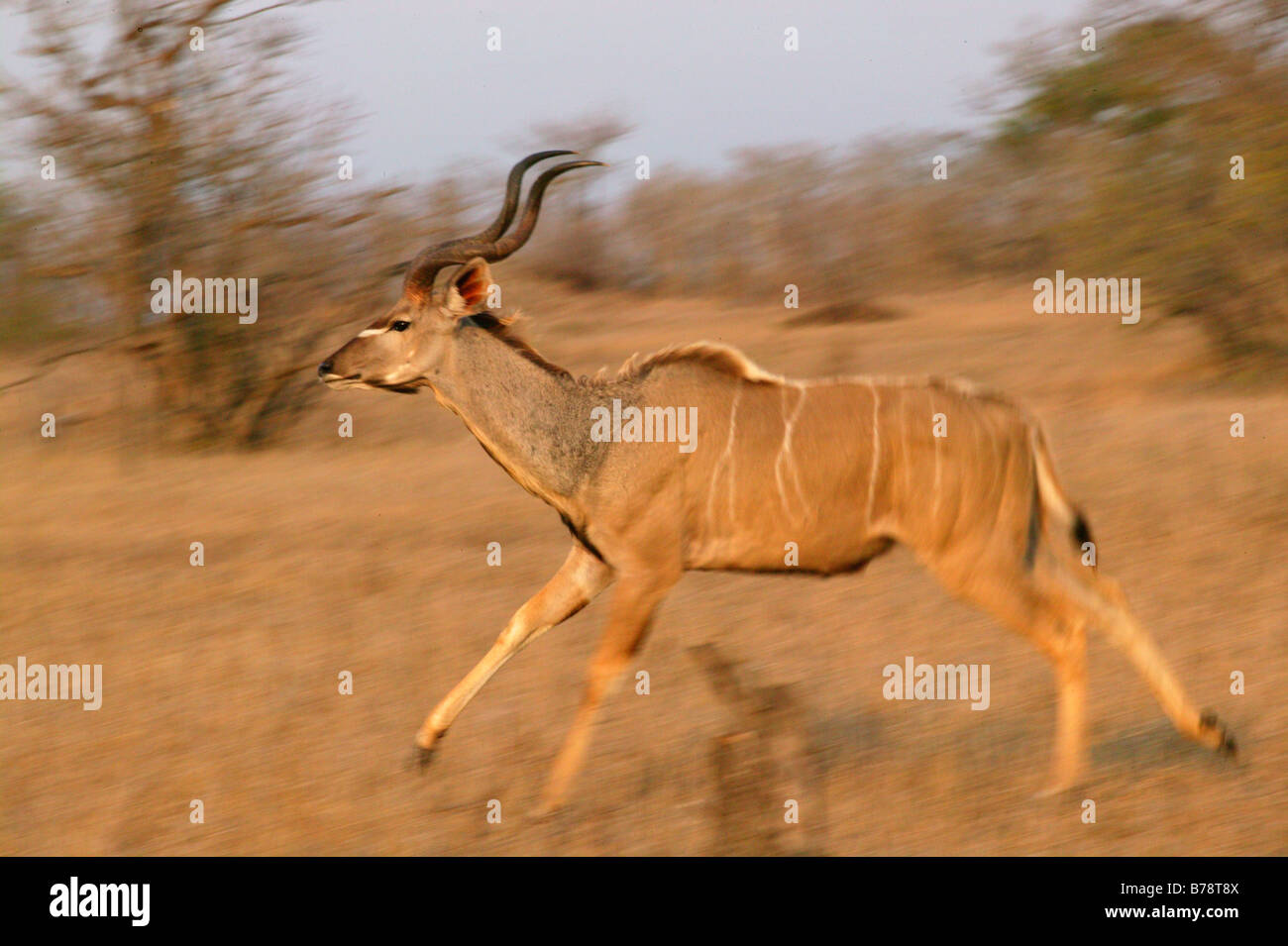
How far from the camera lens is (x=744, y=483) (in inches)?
175

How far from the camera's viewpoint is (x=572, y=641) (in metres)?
5.68

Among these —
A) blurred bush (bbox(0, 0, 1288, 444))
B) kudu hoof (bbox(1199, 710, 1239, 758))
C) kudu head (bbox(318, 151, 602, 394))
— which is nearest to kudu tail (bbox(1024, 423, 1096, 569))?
kudu hoof (bbox(1199, 710, 1239, 758))

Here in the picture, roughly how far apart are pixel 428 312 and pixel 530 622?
94cm

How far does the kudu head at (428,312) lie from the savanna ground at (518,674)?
0.57 meters

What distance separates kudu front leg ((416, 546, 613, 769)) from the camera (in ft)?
14.3

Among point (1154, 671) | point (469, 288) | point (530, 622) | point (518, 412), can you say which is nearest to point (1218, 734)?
Result: point (1154, 671)

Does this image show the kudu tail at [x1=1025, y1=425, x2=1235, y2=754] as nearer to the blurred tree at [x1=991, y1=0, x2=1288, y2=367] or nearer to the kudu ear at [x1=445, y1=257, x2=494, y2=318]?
the kudu ear at [x1=445, y1=257, x2=494, y2=318]

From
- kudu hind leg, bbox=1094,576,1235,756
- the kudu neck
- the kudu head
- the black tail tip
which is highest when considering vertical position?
the kudu head

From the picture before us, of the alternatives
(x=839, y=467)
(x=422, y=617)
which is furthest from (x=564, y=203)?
(x=839, y=467)

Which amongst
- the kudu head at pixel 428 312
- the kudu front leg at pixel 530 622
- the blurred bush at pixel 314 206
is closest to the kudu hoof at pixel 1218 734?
the kudu front leg at pixel 530 622

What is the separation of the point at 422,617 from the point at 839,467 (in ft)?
7.22

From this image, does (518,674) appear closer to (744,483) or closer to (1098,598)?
(744,483)

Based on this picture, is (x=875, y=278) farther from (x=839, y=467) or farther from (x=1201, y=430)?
(x=839, y=467)

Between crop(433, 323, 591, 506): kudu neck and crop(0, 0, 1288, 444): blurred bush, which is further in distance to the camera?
crop(0, 0, 1288, 444): blurred bush
